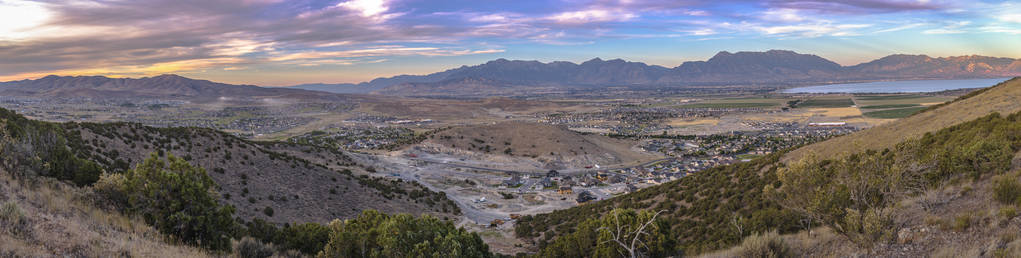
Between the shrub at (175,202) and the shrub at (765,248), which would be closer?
the shrub at (765,248)

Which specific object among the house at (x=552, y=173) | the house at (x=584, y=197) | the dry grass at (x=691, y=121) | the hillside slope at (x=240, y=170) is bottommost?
the house at (x=552, y=173)

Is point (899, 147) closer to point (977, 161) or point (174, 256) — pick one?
point (977, 161)

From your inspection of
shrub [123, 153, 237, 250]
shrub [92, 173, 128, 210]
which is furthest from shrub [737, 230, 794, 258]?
shrub [92, 173, 128, 210]

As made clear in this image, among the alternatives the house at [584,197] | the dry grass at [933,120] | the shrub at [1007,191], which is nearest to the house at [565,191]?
the house at [584,197]

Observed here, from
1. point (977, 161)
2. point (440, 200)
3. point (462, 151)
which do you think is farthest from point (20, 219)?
point (462, 151)

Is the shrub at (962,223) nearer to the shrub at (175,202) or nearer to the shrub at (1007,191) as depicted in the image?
the shrub at (1007,191)

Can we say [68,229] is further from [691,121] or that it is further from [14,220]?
[691,121]

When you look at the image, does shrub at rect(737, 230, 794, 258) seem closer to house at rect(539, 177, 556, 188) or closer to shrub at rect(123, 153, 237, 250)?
shrub at rect(123, 153, 237, 250)

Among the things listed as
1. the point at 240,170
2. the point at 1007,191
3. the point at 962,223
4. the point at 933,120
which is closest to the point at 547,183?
the point at 240,170
